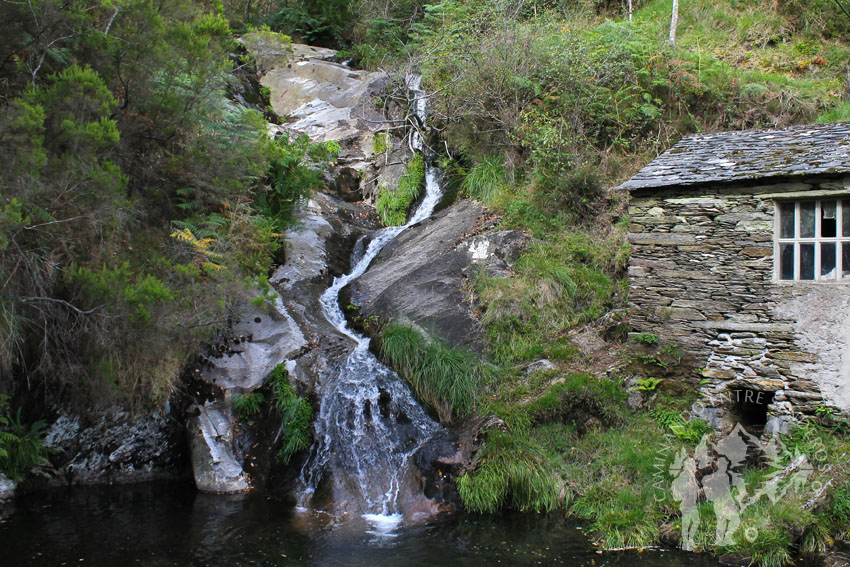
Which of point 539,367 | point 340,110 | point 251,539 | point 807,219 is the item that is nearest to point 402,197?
point 340,110

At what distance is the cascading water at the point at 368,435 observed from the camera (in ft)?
27.6

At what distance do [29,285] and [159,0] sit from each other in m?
4.72

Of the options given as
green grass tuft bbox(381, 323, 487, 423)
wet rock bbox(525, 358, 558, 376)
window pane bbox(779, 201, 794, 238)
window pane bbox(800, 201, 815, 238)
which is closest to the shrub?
green grass tuft bbox(381, 323, 487, 423)

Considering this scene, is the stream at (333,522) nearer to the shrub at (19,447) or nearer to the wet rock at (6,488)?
the wet rock at (6,488)

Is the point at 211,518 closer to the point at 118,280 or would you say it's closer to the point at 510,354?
the point at 118,280

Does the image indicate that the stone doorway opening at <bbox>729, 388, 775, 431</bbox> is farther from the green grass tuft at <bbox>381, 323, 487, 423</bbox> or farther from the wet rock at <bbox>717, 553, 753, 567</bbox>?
the green grass tuft at <bbox>381, 323, 487, 423</bbox>

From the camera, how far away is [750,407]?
27.3 ft

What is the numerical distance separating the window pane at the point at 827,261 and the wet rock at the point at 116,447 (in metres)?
9.35

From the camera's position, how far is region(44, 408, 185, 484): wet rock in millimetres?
9047

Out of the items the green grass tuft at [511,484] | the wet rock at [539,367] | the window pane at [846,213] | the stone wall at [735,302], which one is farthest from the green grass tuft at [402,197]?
the window pane at [846,213]

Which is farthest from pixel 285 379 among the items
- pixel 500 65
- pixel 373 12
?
pixel 373 12

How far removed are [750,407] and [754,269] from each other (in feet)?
6.11

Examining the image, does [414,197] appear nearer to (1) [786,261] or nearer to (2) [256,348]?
(2) [256,348]

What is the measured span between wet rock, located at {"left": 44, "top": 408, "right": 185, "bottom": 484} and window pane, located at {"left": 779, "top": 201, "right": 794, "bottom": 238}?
360 inches
